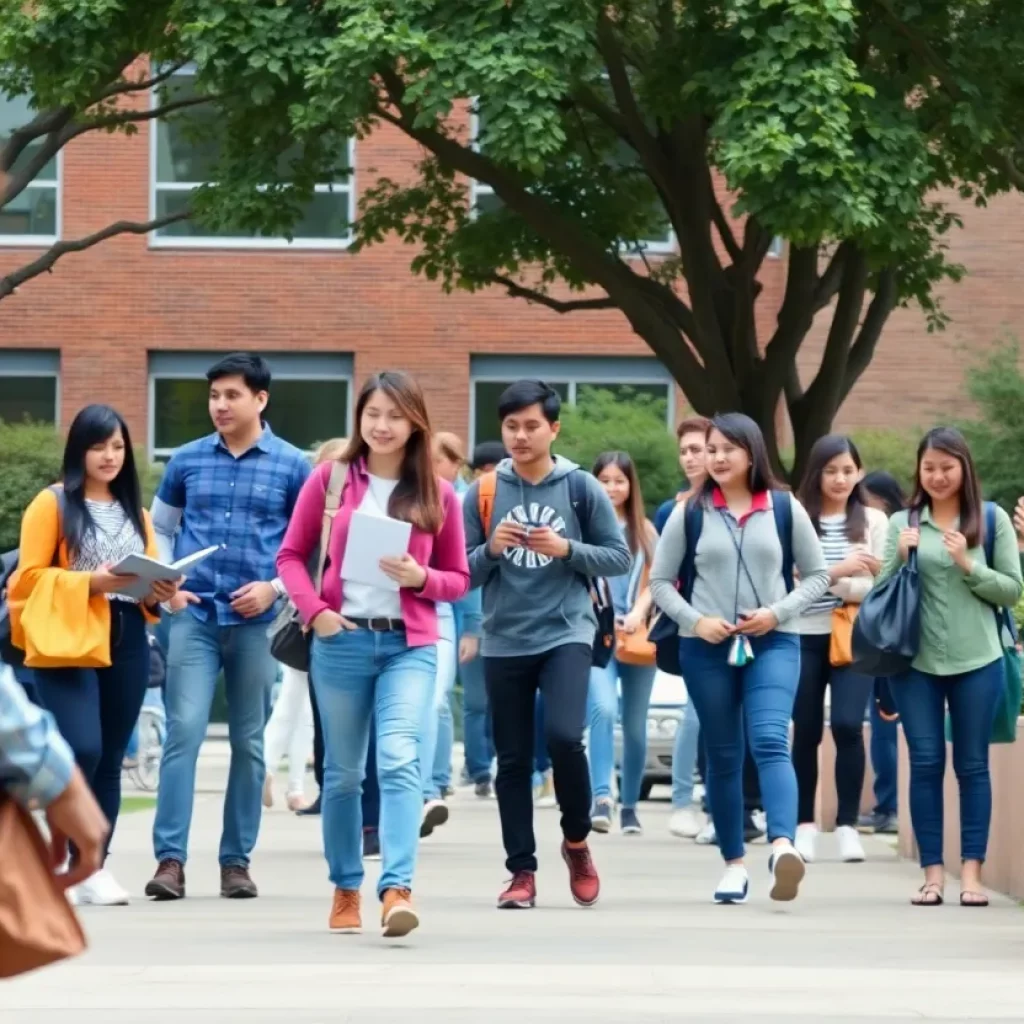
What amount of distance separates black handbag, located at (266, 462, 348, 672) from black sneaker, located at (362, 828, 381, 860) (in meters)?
1.97

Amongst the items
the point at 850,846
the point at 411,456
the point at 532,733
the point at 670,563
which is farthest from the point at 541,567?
the point at 850,846

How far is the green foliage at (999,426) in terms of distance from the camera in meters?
32.3

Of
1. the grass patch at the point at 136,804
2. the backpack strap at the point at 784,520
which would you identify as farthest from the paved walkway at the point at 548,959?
the grass patch at the point at 136,804

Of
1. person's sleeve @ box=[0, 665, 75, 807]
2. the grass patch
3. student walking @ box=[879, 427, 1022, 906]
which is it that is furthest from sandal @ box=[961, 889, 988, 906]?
the grass patch

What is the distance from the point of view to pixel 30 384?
1422 inches

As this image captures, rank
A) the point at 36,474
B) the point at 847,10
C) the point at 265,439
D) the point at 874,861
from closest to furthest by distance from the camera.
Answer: the point at 265,439 → the point at 874,861 → the point at 847,10 → the point at 36,474

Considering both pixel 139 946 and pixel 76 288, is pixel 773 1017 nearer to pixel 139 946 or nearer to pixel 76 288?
pixel 139 946

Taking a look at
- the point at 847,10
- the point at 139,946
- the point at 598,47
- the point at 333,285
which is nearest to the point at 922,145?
the point at 847,10

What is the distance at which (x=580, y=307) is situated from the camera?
25.8 m

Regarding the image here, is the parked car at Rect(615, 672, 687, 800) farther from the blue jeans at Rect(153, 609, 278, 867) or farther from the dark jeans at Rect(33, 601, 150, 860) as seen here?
the dark jeans at Rect(33, 601, 150, 860)

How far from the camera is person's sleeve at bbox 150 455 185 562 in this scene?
9766 millimetres

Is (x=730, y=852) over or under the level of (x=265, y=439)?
under

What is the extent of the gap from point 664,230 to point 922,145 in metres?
6.34

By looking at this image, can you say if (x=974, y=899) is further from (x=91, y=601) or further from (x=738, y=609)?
(x=91, y=601)
